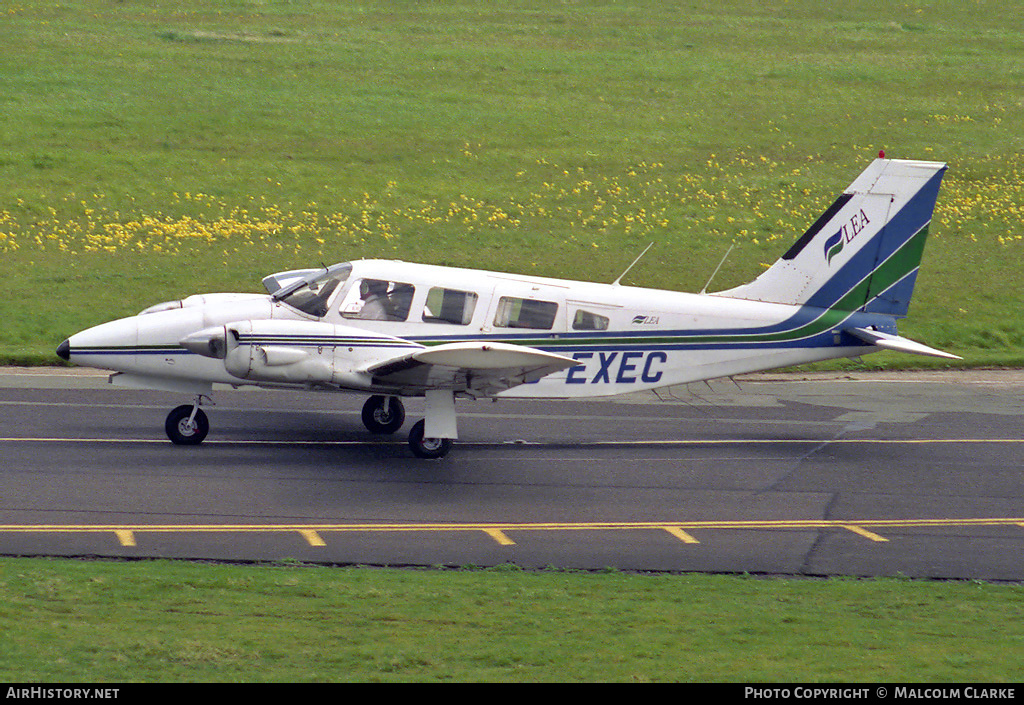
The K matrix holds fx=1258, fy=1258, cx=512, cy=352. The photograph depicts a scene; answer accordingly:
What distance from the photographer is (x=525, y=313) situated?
59.0ft

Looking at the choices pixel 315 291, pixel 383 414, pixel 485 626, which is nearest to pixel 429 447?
pixel 383 414

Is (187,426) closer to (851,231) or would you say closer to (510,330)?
(510,330)

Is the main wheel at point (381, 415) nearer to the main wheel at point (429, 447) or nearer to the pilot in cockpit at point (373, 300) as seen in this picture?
the main wheel at point (429, 447)

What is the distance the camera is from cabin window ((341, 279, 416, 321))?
1764 centimetres

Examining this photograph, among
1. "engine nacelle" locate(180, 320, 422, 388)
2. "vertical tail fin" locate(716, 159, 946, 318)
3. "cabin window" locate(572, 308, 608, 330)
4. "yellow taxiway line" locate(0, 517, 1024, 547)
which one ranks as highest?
"vertical tail fin" locate(716, 159, 946, 318)

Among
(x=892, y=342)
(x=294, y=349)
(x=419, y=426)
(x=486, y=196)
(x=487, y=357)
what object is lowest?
(x=419, y=426)

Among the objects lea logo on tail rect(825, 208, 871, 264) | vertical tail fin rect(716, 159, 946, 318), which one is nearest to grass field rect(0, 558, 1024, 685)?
vertical tail fin rect(716, 159, 946, 318)

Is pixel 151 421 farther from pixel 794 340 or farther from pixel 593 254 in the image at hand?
pixel 593 254

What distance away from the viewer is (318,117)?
43094 mm

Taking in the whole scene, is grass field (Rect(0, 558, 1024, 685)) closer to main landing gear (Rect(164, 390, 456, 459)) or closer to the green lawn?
the green lawn

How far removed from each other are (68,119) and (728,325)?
29884mm

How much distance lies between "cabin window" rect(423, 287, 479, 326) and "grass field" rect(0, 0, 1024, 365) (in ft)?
35.2

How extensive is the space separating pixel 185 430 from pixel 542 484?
17.0 feet
